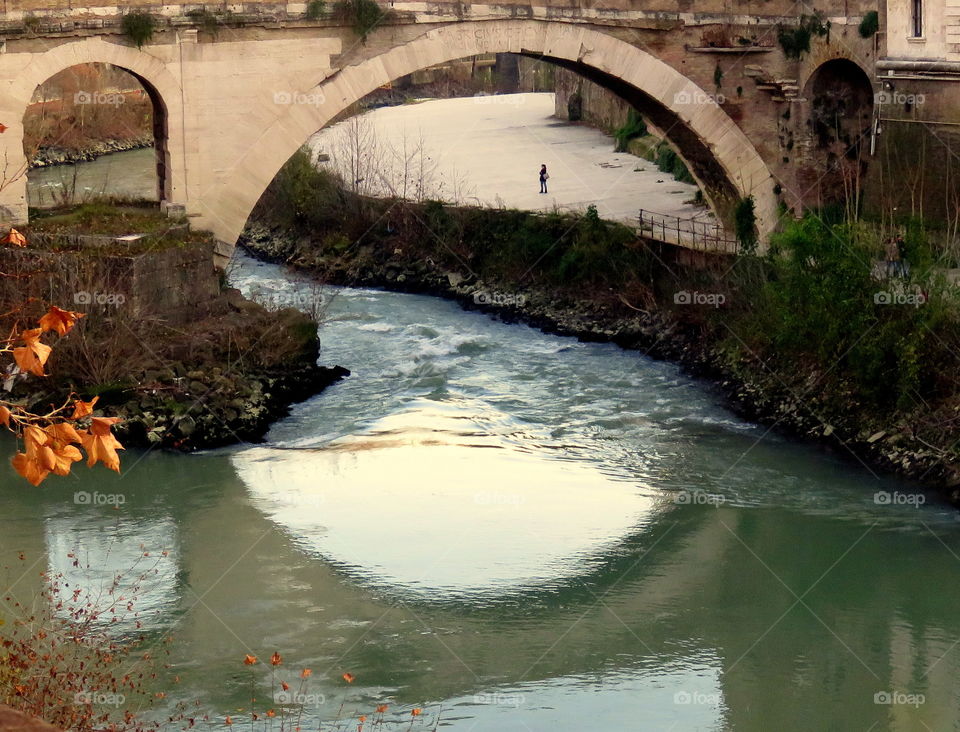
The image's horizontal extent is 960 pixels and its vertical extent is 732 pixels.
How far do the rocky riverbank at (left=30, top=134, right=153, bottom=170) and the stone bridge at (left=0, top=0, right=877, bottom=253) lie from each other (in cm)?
1253

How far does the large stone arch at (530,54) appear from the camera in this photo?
1764 cm

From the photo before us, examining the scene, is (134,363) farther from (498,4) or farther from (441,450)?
(498,4)

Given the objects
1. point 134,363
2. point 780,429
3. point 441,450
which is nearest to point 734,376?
point 780,429

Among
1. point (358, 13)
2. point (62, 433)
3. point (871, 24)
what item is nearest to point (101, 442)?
point (62, 433)

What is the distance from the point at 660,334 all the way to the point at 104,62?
6.98m

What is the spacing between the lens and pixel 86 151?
31.1 m

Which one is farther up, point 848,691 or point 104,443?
point 104,443

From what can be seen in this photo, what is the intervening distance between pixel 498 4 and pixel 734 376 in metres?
4.79

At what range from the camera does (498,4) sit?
18078 mm

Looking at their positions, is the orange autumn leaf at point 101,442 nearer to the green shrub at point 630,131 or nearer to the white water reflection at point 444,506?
the white water reflection at point 444,506

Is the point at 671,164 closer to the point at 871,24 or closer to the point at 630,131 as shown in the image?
the point at 630,131

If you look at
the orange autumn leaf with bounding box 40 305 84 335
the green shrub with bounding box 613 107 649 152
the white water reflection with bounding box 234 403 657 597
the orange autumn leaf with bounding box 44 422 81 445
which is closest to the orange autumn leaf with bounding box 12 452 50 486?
the orange autumn leaf with bounding box 44 422 81 445

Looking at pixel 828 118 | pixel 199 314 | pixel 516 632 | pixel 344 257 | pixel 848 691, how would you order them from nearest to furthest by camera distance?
pixel 848 691 → pixel 516 632 → pixel 199 314 → pixel 828 118 → pixel 344 257

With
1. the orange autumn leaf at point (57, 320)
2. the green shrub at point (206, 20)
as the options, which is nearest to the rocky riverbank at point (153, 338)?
the green shrub at point (206, 20)
